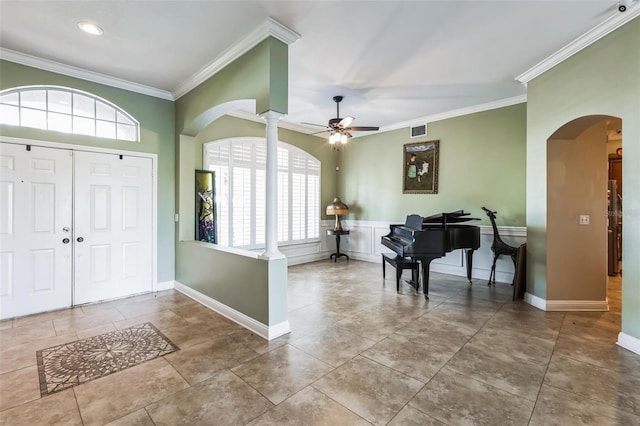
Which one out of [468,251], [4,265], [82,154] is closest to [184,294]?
[4,265]

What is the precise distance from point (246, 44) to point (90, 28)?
1534 millimetres

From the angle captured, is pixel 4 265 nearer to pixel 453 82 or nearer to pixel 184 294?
pixel 184 294

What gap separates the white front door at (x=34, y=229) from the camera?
3457mm

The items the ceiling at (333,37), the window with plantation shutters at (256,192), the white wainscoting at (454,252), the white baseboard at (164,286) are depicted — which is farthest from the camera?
the window with plantation shutters at (256,192)

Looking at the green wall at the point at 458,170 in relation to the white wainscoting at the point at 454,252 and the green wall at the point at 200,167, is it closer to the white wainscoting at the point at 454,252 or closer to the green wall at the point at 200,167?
the white wainscoting at the point at 454,252

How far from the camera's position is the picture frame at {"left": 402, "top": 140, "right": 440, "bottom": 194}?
591cm

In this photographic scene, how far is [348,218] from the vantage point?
7516 millimetres

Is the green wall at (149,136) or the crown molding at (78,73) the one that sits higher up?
the crown molding at (78,73)

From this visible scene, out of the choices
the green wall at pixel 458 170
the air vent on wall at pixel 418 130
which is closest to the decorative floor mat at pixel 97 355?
the green wall at pixel 458 170

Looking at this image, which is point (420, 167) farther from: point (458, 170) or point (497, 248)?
point (497, 248)

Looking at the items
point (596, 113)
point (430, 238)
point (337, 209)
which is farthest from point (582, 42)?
point (337, 209)

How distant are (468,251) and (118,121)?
238 inches

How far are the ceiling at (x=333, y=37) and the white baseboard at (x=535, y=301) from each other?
3039 millimetres

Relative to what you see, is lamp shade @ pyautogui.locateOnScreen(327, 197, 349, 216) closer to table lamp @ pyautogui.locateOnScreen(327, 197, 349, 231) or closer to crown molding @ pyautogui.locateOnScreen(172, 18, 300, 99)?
table lamp @ pyautogui.locateOnScreen(327, 197, 349, 231)
